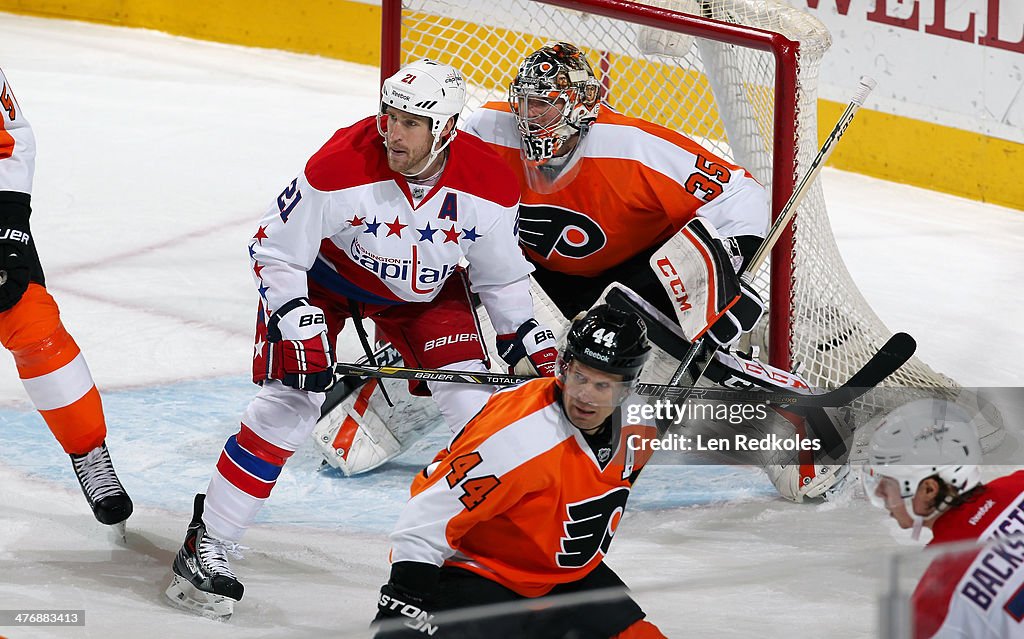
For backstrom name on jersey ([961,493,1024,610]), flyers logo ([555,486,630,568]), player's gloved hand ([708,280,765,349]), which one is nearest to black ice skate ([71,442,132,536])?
flyers logo ([555,486,630,568])

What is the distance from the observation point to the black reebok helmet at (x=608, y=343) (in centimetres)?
199

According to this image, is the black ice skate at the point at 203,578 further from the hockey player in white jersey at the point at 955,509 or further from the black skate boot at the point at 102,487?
the hockey player in white jersey at the point at 955,509

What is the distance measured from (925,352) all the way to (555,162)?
1.63 metres

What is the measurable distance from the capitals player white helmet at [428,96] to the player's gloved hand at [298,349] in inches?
15.0

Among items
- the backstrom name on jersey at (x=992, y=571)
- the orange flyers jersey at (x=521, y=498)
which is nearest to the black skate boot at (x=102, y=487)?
the orange flyers jersey at (x=521, y=498)

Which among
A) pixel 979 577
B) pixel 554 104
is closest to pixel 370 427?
pixel 554 104

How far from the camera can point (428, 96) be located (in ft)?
8.77

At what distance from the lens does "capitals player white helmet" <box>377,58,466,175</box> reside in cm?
266

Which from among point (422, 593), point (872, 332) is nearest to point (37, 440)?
point (422, 593)

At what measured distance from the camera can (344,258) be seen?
2.83m

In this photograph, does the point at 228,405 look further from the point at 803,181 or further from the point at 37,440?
the point at 803,181

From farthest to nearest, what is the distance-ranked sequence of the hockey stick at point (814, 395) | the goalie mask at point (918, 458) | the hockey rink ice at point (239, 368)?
the hockey stick at point (814, 395), the hockey rink ice at point (239, 368), the goalie mask at point (918, 458)

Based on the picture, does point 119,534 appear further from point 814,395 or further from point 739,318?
point 814,395

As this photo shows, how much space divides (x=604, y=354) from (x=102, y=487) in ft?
4.36
